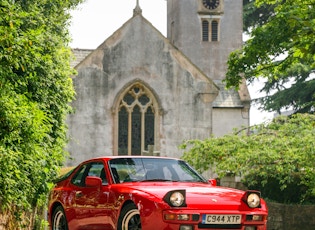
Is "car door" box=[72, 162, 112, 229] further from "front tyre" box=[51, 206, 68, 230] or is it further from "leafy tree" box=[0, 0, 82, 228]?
A: "leafy tree" box=[0, 0, 82, 228]

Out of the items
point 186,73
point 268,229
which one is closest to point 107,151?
point 186,73

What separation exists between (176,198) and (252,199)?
48.0 inches

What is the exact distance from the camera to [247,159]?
20750 millimetres

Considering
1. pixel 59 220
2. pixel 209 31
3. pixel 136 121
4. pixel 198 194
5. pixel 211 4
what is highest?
pixel 211 4

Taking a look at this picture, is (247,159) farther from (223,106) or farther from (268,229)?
(223,106)

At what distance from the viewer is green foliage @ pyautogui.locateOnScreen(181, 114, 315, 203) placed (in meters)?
19.5

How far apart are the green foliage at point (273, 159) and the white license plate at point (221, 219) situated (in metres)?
8.44

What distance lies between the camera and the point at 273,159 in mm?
20391

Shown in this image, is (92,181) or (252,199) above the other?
(92,181)

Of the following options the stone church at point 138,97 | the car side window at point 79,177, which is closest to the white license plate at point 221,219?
the car side window at point 79,177

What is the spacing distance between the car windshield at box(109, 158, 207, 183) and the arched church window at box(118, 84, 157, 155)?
69.5 feet

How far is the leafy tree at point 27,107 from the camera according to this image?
10.8m

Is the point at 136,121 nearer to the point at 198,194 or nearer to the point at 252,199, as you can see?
the point at 252,199

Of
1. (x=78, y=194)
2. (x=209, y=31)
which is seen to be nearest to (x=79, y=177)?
(x=78, y=194)
